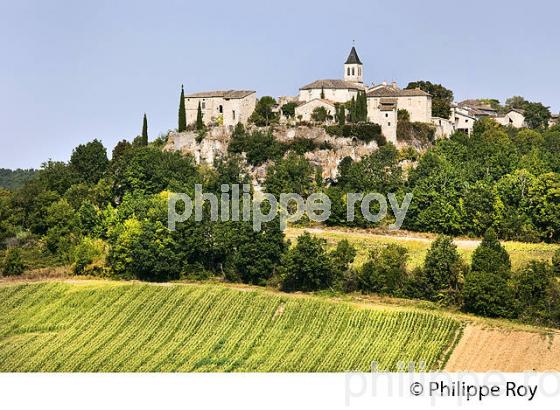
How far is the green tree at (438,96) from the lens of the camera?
6175 centimetres

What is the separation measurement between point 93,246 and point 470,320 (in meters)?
17.1

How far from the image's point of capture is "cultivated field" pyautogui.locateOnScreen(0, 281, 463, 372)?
35.7 m

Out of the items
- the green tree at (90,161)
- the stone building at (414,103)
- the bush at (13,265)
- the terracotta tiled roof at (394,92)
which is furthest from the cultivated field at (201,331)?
the stone building at (414,103)

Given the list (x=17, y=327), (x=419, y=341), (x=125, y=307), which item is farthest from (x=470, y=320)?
(x=17, y=327)

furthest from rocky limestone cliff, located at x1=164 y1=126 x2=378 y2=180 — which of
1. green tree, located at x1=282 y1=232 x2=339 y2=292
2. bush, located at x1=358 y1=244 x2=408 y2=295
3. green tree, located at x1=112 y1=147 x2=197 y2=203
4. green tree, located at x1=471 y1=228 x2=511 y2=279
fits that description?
green tree, located at x1=471 y1=228 x2=511 y2=279

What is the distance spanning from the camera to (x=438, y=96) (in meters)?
63.4

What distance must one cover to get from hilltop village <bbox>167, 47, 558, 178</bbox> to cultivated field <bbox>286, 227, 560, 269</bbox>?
22.5 ft

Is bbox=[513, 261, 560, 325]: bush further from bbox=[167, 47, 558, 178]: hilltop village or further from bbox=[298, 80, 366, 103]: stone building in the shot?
bbox=[298, 80, 366, 103]: stone building

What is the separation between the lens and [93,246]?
152 ft

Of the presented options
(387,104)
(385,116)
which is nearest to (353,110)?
(385,116)

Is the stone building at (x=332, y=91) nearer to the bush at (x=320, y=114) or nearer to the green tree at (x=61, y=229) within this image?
the bush at (x=320, y=114)

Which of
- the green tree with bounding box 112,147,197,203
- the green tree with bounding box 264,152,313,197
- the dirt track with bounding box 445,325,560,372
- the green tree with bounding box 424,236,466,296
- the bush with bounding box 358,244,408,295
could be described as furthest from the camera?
the green tree with bounding box 112,147,197,203

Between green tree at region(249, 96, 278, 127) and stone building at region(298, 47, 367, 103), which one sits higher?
stone building at region(298, 47, 367, 103)

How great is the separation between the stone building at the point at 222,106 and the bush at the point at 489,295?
22.8 m
